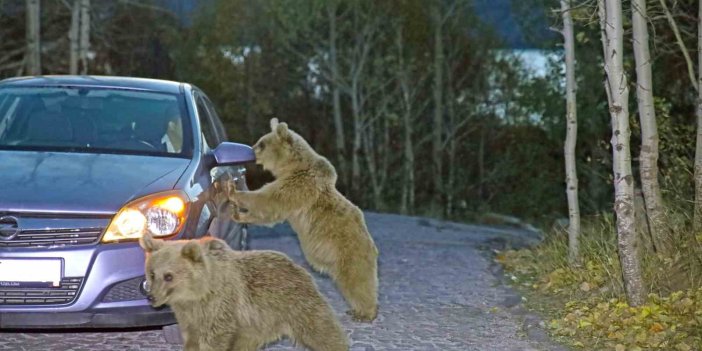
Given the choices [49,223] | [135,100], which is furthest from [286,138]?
[49,223]

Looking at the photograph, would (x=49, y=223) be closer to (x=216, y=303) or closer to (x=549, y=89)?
(x=216, y=303)

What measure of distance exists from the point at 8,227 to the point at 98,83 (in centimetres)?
242

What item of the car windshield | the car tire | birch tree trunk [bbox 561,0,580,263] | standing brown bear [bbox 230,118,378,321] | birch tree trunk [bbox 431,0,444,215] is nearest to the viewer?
the car tire

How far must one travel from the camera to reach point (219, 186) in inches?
329

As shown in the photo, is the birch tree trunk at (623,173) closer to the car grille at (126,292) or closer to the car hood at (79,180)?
the car hood at (79,180)

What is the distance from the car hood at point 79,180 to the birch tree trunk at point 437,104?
105ft

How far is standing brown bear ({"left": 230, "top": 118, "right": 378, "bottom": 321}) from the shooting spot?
7973 millimetres

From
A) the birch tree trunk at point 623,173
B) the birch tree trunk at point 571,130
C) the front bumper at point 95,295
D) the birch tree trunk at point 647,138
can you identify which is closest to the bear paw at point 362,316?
the front bumper at point 95,295

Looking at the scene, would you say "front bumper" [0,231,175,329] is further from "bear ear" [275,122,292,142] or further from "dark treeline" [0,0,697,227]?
"dark treeline" [0,0,697,227]

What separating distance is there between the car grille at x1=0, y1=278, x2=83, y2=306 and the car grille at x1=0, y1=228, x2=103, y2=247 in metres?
0.23

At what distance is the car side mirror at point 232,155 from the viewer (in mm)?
8195

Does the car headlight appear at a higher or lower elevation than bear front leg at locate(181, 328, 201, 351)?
higher

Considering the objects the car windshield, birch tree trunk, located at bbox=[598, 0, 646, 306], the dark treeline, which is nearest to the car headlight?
the car windshield

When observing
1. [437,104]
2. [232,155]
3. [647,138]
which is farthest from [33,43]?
[232,155]
